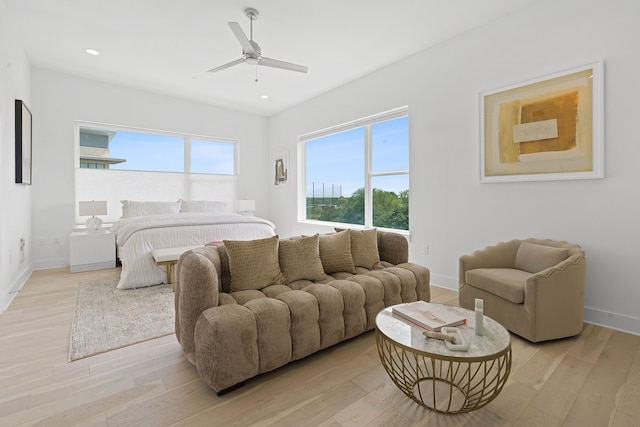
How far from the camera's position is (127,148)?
5539 mm

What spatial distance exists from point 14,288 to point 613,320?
5.90 meters

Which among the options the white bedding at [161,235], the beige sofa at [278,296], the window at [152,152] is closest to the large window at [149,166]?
the window at [152,152]

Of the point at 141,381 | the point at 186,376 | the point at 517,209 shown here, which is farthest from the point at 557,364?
the point at 141,381

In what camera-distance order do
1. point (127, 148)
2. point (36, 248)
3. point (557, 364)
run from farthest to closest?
1. point (127, 148)
2. point (36, 248)
3. point (557, 364)

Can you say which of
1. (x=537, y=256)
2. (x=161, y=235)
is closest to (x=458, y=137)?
(x=537, y=256)

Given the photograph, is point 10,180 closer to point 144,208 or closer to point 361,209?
point 144,208

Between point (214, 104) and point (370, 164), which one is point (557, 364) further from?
point (214, 104)

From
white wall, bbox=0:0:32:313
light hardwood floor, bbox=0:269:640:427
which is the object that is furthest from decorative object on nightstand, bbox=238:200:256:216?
light hardwood floor, bbox=0:269:640:427

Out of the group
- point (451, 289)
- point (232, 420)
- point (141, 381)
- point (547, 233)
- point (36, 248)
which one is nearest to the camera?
point (232, 420)

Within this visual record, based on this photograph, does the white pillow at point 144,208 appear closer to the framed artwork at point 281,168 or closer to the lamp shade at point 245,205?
the lamp shade at point 245,205

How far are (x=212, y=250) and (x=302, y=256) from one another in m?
0.69

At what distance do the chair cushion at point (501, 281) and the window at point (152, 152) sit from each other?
5373 mm

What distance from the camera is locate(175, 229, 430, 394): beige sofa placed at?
1.75m

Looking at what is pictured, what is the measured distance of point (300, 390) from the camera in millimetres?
1777
